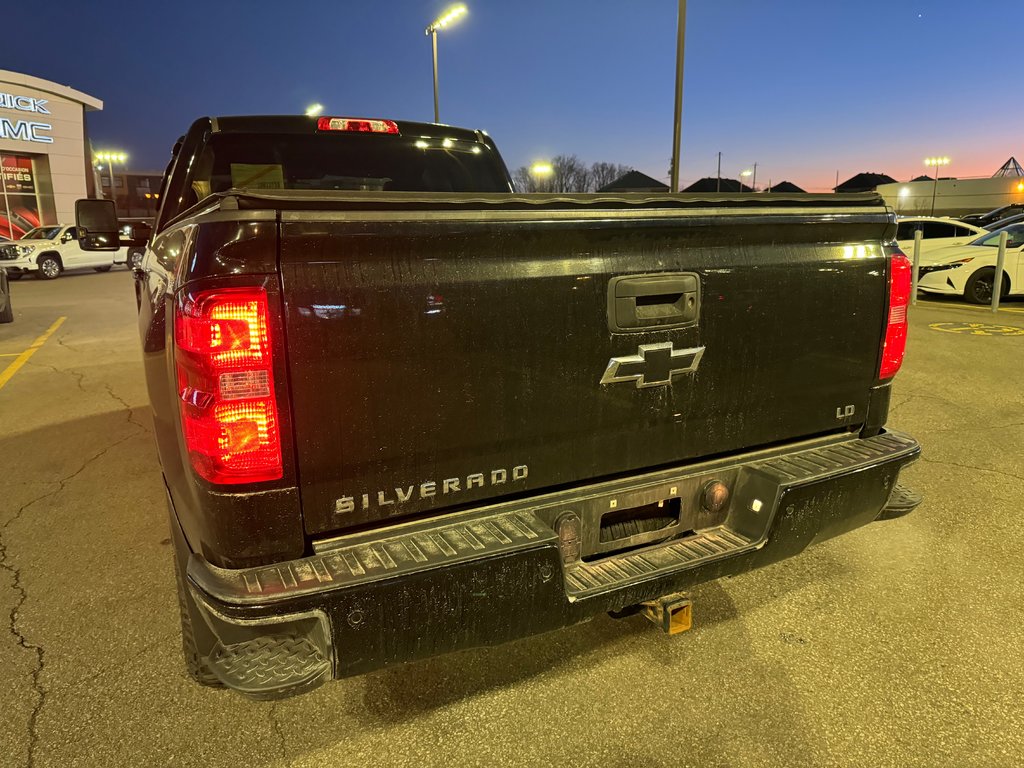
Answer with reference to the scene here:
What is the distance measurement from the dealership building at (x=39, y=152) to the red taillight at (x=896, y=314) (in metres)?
37.8

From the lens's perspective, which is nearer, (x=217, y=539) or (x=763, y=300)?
(x=217, y=539)

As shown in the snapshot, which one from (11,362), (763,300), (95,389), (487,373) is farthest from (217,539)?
(11,362)

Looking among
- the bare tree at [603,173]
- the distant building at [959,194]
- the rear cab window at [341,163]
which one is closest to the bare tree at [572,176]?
the bare tree at [603,173]

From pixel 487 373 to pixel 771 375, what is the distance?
3.60 ft

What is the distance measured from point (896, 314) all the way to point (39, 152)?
40.8m

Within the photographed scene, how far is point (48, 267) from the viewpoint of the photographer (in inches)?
922

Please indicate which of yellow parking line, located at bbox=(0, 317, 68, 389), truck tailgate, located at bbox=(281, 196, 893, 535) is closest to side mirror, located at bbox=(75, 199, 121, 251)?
truck tailgate, located at bbox=(281, 196, 893, 535)

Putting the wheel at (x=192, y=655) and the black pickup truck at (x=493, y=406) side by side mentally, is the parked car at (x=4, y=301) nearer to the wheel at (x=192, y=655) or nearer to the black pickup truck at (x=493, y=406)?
the black pickup truck at (x=493, y=406)

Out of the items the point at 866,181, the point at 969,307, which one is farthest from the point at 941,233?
the point at 866,181

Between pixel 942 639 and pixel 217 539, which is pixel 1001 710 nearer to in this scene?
pixel 942 639

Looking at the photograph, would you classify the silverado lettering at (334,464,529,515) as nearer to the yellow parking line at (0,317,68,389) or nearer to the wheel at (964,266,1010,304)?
the yellow parking line at (0,317,68,389)

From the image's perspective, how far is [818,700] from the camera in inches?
102

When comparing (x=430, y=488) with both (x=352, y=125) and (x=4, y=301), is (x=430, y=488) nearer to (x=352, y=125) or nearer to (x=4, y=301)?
(x=352, y=125)

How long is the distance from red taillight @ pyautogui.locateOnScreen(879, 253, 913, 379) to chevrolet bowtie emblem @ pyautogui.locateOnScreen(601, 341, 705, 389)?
0.90 m
